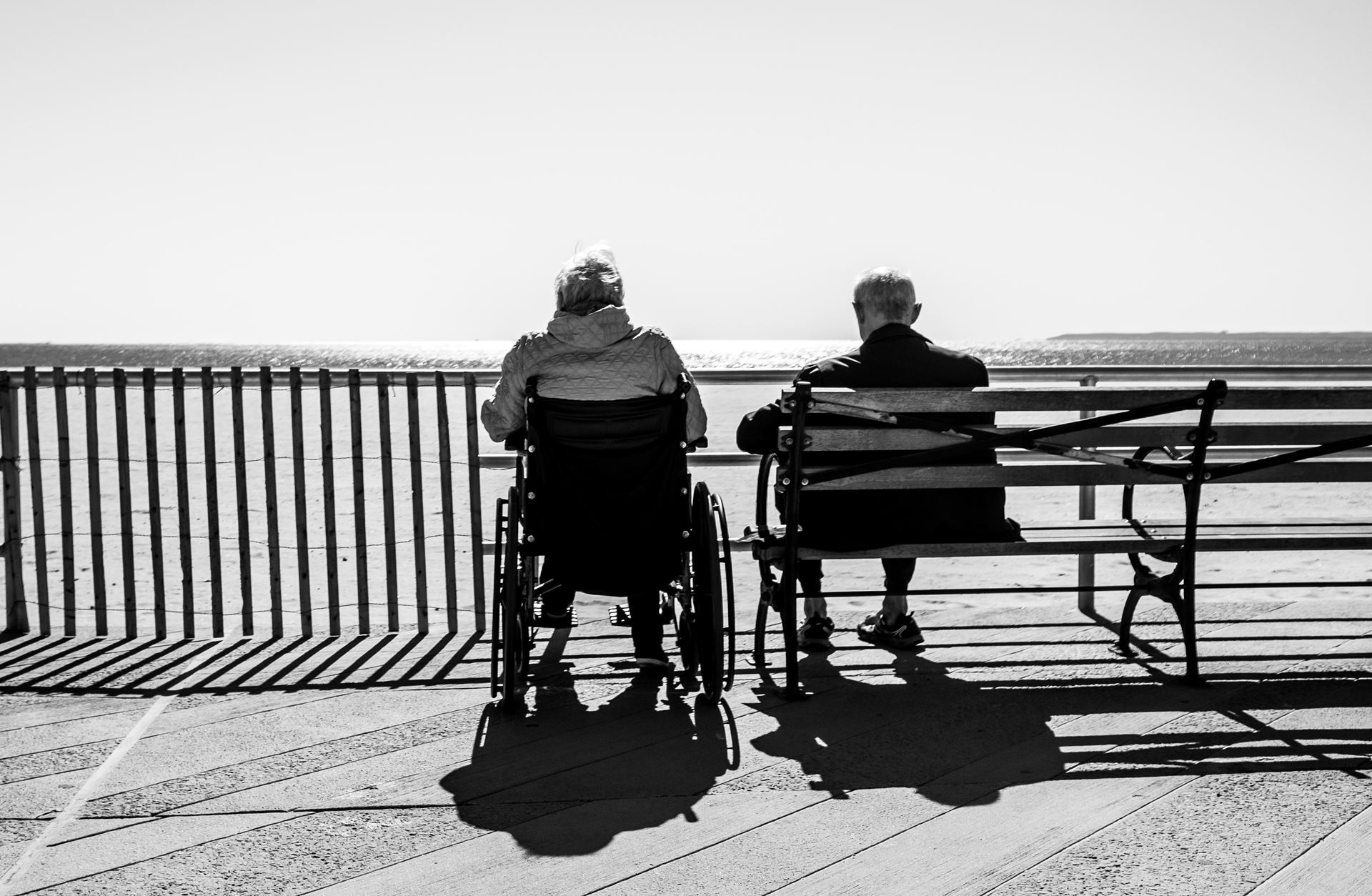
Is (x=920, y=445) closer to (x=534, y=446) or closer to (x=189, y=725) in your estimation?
(x=534, y=446)

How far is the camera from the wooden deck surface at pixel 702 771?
2410 mm

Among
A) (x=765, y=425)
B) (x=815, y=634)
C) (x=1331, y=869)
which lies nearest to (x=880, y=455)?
(x=765, y=425)

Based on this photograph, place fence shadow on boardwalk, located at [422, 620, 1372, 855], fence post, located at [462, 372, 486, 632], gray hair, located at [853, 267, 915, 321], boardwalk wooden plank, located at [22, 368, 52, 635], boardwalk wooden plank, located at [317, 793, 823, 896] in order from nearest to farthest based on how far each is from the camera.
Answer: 1. boardwalk wooden plank, located at [317, 793, 823, 896]
2. fence shadow on boardwalk, located at [422, 620, 1372, 855]
3. gray hair, located at [853, 267, 915, 321]
4. boardwalk wooden plank, located at [22, 368, 52, 635]
5. fence post, located at [462, 372, 486, 632]

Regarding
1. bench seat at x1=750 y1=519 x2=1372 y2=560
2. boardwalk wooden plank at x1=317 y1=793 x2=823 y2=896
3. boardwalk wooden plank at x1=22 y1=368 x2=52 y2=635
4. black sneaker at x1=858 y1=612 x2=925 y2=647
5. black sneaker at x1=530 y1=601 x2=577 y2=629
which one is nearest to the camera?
boardwalk wooden plank at x1=317 y1=793 x2=823 y2=896

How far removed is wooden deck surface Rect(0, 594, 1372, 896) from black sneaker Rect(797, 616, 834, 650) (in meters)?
0.08

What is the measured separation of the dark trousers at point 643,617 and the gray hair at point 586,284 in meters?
0.85

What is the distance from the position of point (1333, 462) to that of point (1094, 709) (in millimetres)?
1133

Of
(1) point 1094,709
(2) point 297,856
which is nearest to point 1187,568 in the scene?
(1) point 1094,709

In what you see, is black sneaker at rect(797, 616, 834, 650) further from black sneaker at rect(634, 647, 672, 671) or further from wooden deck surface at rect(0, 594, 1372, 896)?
black sneaker at rect(634, 647, 672, 671)

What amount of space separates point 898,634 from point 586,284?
154cm

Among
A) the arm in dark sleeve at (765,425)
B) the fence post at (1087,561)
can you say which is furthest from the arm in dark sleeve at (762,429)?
the fence post at (1087,561)

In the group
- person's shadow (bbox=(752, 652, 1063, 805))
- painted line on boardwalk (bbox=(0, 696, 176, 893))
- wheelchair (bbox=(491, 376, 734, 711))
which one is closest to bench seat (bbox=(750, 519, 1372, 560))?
wheelchair (bbox=(491, 376, 734, 711))

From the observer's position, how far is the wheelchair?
11.2ft

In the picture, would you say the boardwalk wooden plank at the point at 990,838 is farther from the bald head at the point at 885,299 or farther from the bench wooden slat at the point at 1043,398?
the bald head at the point at 885,299
